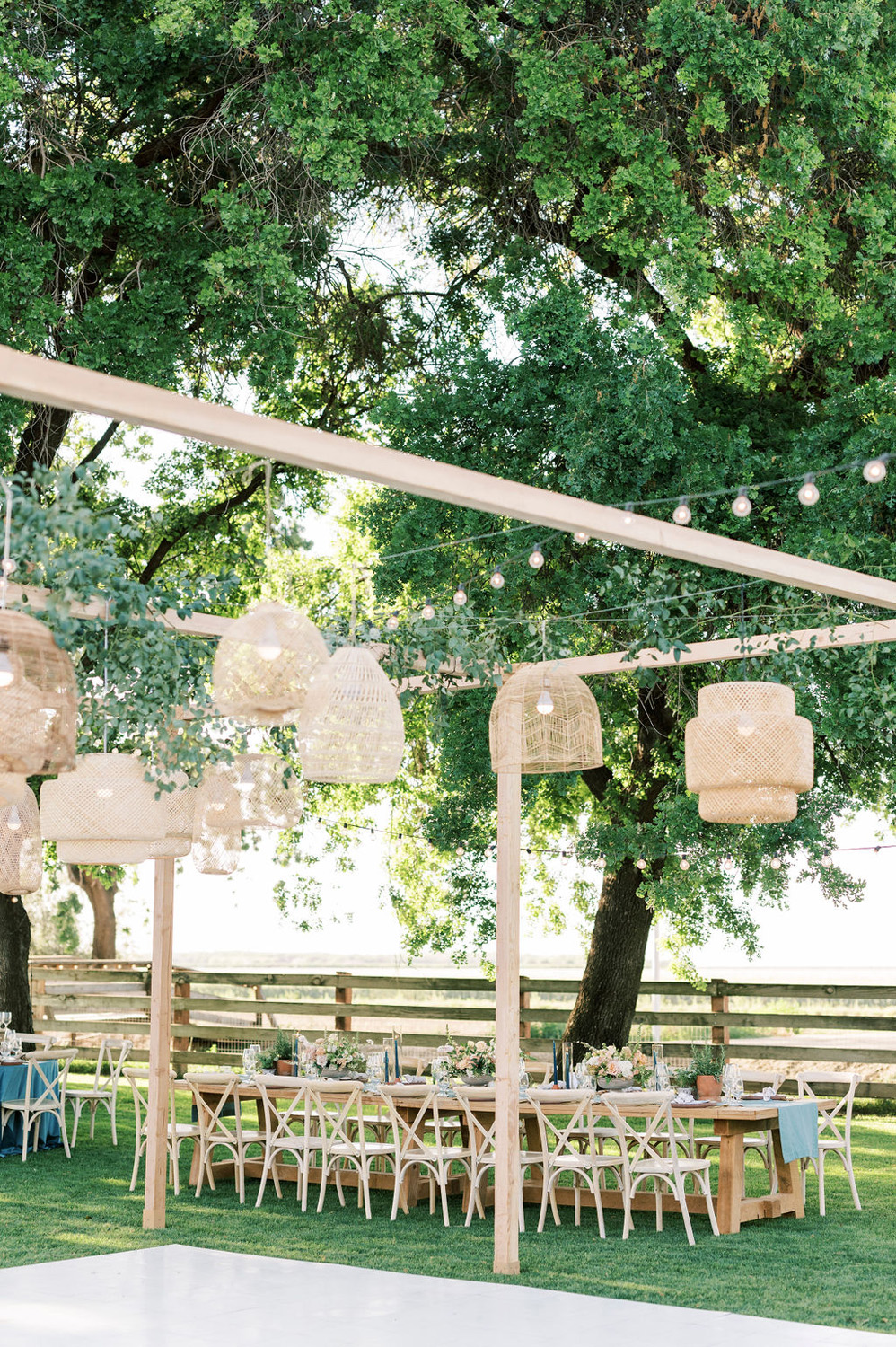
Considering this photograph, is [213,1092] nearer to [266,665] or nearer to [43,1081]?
[43,1081]

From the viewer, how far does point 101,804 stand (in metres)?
5.36

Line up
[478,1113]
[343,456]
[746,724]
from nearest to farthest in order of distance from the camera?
1. [343,456]
2. [746,724]
3. [478,1113]

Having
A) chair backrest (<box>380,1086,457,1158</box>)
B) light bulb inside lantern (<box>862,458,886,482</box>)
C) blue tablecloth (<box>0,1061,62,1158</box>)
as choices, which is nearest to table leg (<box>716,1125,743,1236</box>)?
chair backrest (<box>380,1086,457,1158</box>)

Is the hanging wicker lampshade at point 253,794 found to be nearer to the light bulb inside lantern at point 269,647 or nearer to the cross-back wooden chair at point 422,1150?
the light bulb inside lantern at point 269,647

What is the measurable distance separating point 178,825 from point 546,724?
1.91 m

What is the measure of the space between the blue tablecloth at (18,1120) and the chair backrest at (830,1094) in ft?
17.4

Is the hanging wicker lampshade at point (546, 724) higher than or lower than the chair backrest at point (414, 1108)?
higher

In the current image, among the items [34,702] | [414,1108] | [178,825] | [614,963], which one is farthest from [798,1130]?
[34,702]

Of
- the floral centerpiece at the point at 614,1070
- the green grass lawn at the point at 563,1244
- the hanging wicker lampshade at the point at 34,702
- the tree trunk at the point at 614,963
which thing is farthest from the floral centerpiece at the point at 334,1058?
the hanging wicker lampshade at the point at 34,702

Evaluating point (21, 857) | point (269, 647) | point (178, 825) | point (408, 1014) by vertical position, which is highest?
point (269, 647)

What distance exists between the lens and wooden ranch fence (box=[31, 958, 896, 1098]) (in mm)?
11547

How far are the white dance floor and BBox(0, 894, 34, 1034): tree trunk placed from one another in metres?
5.95

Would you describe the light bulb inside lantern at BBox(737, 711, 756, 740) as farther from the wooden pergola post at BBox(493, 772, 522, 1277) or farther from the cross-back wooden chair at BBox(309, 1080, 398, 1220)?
the cross-back wooden chair at BBox(309, 1080, 398, 1220)

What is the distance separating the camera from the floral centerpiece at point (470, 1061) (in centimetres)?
849
